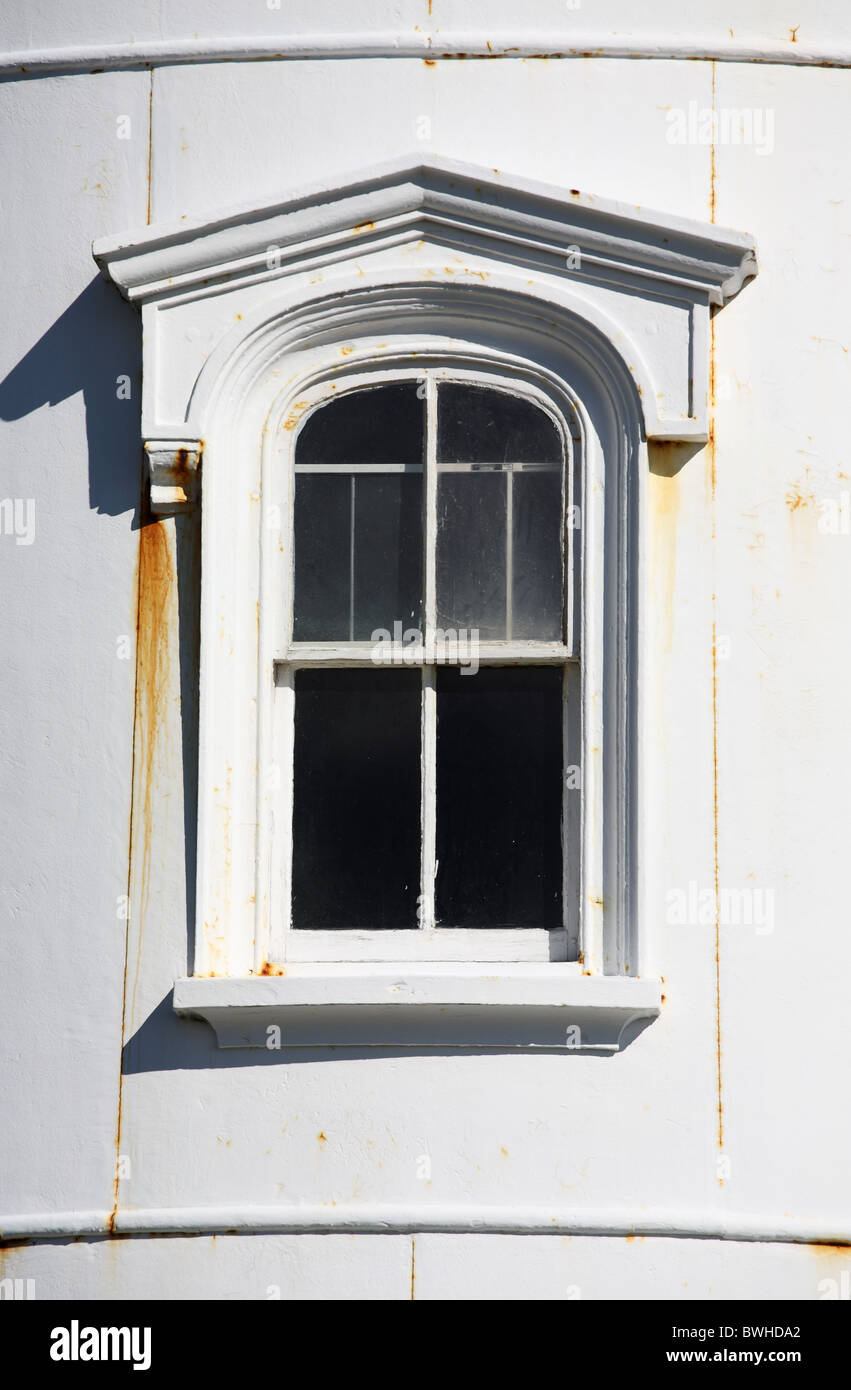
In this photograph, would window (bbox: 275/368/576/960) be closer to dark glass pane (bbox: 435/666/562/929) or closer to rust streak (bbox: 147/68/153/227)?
dark glass pane (bbox: 435/666/562/929)

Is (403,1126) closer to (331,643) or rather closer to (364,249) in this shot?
(331,643)

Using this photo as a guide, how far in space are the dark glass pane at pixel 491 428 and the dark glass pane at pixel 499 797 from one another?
0.64 metres

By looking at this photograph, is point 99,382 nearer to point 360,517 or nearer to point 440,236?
point 360,517

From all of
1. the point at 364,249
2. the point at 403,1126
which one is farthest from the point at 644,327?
the point at 403,1126

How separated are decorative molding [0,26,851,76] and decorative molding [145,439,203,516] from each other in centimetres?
125

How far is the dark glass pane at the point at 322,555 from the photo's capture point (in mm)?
4891

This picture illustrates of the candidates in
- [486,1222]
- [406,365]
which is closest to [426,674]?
[406,365]

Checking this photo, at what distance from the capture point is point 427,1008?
4496mm

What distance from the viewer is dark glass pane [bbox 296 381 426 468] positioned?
16.2ft

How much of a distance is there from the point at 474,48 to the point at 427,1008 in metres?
2.86

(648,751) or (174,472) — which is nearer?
(648,751)

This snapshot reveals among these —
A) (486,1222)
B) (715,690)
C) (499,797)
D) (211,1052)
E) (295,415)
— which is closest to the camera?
(486,1222)

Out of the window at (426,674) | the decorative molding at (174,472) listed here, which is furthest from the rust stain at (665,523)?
the decorative molding at (174,472)
